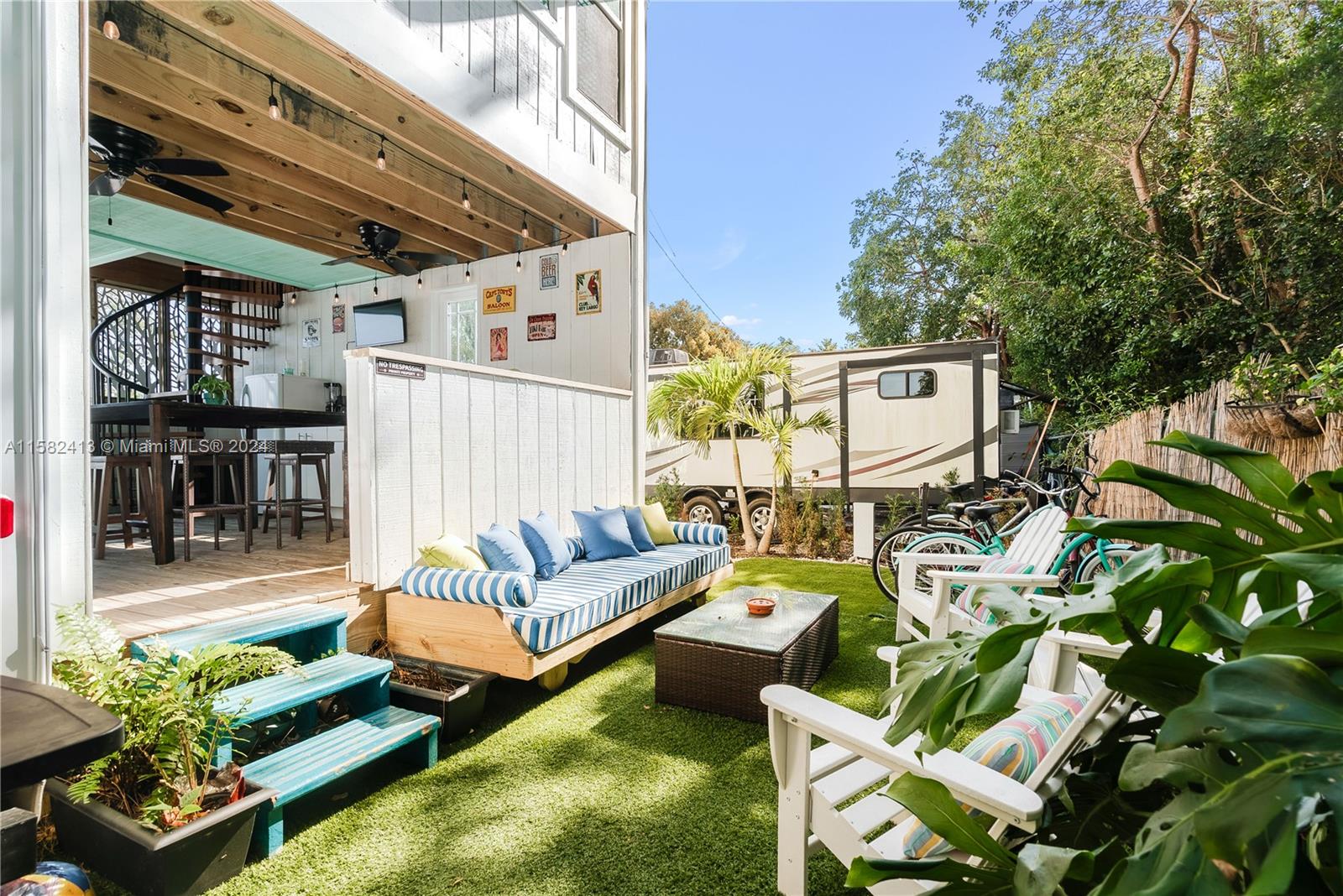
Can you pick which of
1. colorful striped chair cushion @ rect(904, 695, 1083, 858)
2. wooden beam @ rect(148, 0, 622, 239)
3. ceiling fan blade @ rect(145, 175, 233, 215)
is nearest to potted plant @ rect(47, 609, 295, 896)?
colorful striped chair cushion @ rect(904, 695, 1083, 858)

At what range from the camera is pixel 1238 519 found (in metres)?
0.75

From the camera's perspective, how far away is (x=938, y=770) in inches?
47.4

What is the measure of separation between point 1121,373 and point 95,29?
9.85m

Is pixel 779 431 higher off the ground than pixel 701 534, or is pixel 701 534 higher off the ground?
pixel 779 431

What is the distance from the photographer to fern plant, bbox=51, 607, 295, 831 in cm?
173

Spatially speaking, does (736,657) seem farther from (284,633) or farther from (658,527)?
(658,527)

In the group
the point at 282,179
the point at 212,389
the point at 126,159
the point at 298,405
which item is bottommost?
the point at 298,405

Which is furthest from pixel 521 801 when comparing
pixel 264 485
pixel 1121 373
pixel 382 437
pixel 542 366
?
pixel 1121 373

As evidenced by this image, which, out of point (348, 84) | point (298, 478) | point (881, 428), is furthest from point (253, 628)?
point (881, 428)

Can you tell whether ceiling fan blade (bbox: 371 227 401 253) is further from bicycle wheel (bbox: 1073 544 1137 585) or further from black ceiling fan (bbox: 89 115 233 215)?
bicycle wheel (bbox: 1073 544 1137 585)

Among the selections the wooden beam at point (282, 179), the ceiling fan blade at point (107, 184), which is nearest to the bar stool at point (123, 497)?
the ceiling fan blade at point (107, 184)

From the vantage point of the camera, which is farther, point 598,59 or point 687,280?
point 687,280

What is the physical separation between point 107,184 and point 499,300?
9.56 feet

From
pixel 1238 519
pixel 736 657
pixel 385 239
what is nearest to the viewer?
pixel 1238 519
